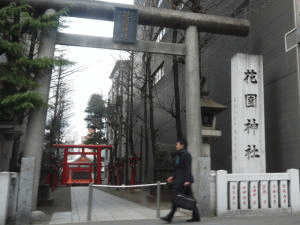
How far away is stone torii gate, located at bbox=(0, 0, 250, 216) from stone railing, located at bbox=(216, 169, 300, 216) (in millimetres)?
907

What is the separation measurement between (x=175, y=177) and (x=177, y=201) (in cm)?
51

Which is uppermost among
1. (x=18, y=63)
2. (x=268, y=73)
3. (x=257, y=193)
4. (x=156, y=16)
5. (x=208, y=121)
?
(x=156, y=16)

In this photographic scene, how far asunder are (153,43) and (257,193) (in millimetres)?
5326

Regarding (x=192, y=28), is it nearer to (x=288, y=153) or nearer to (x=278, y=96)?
(x=278, y=96)

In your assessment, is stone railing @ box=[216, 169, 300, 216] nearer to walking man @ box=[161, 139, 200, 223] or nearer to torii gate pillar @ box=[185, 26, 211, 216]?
torii gate pillar @ box=[185, 26, 211, 216]

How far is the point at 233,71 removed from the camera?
34.7ft

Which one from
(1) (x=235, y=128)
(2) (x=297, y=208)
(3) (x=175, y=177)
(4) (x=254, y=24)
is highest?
(4) (x=254, y=24)

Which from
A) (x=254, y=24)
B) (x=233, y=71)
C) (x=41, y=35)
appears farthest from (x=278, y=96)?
(x=41, y=35)

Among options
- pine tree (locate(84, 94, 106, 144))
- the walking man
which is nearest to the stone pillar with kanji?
the walking man

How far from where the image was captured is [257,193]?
823cm

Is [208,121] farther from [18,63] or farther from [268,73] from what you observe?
[18,63]

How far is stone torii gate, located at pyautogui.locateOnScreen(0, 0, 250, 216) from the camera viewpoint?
8.97 meters

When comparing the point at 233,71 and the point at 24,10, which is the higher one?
the point at 24,10

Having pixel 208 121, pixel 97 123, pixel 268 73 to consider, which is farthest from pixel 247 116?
pixel 97 123
